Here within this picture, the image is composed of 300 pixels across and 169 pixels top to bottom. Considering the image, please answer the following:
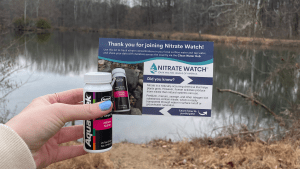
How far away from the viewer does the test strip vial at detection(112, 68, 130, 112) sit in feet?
8.47

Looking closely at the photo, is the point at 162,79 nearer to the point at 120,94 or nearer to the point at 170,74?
the point at 170,74

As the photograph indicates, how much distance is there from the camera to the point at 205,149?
467 cm

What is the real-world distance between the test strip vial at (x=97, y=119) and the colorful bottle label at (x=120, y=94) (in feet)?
1.47

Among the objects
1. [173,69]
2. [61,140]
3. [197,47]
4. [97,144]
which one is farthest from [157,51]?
[61,140]

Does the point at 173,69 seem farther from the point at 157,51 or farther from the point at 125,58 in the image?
the point at 125,58

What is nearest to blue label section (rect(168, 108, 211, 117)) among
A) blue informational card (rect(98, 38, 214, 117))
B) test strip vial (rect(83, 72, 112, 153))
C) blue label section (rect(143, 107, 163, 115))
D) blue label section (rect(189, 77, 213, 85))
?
blue informational card (rect(98, 38, 214, 117))

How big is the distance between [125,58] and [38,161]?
1375 mm

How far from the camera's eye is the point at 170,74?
279cm

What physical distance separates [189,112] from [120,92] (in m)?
0.85

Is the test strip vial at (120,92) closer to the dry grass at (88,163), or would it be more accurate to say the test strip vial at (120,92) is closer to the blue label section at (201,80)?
the blue label section at (201,80)

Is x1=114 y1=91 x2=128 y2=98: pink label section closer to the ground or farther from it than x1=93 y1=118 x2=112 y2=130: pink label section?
farther from it

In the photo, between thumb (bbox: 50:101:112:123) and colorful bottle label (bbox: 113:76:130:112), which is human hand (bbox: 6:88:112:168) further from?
colorful bottle label (bbox: 113:76:130:112)

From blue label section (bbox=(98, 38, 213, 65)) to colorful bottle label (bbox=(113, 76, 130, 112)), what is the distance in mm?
264

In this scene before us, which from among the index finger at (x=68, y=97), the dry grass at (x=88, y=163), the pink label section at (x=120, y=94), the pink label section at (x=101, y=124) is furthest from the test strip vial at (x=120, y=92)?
the dry grass at (x=88, y=163)
